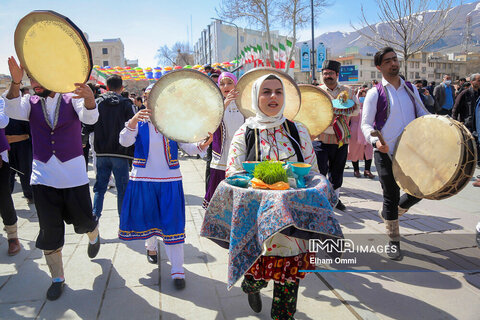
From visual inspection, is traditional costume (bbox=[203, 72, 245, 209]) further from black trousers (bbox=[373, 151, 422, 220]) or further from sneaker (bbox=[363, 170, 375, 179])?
sneaker (bbox=[363, 170, 375, 179])

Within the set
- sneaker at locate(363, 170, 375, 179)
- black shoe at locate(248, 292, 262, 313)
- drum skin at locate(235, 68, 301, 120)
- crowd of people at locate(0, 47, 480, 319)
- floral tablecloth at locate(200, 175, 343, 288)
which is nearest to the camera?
floral tablecloth at locate(200, 175, 343, 288)

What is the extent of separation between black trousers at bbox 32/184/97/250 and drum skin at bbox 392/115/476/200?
315 centimetres

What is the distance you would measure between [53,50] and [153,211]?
1.63 meters

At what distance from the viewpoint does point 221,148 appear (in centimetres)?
391

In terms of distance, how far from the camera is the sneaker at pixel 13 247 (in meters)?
4.04

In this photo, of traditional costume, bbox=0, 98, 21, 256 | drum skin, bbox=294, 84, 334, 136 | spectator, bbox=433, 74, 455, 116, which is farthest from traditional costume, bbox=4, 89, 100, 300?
spectator, bbox=433, 74, 455, 116

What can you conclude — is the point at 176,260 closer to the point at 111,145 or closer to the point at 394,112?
the point at 111,145

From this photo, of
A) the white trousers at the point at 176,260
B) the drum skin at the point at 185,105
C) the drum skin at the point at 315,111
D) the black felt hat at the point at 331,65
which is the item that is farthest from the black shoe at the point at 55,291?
the black felt hat at the point at 331,65

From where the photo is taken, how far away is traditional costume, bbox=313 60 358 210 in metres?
5.07

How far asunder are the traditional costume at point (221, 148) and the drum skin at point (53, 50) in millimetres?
1755

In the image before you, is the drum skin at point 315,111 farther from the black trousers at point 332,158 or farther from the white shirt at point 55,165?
the white shirt at point 55,165

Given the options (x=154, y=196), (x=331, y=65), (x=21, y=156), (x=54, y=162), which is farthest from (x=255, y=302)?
(x=21, y=156)

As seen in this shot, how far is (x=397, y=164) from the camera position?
3.41m

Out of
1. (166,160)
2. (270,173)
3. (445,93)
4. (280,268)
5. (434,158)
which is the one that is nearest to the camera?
(270,173)
